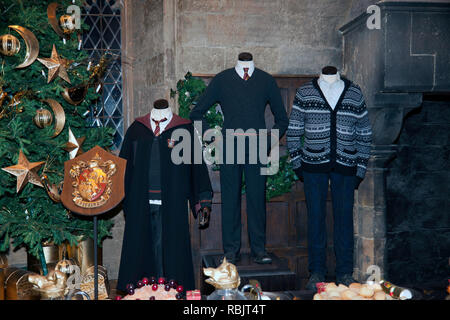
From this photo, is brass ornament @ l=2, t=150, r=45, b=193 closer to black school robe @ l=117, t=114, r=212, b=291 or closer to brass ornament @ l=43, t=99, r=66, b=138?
brass ornament @ l=43, t=99, r=66, b=138

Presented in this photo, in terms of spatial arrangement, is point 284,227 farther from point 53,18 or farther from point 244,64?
point 53,18

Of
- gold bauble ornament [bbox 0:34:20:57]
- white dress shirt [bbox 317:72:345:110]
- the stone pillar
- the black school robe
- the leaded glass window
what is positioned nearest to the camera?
gold bauble ornament [bbox 0:34:20:57]

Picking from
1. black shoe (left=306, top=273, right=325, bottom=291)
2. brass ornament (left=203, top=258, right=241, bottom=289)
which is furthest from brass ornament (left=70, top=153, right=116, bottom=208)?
black shoe (left=306, top=273, right=325, bottom=291)

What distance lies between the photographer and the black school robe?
12.8 ft

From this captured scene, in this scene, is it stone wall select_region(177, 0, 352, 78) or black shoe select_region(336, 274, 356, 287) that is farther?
stone wall select_region(177, 0, 352, 78)

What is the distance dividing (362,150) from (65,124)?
2923 mm

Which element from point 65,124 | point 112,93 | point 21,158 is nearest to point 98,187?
point 21,158

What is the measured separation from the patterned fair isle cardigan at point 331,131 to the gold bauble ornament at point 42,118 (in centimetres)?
229

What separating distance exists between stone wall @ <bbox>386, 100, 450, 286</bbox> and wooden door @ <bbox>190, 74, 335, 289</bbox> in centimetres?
74

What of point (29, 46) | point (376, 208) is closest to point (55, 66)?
point (29, 46)

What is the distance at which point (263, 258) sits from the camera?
13.5 feet

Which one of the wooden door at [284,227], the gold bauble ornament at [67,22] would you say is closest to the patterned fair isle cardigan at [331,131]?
the wooden door at [284,227]

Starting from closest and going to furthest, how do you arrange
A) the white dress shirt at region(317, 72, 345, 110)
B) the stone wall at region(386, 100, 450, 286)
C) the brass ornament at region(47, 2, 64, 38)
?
1. the brass ornament at region(47, 2, 64, 38)
2. the white dress shirt at region(317, 72, 345, 110)
3. the stone wall at region(386, 100, 450, 286)
